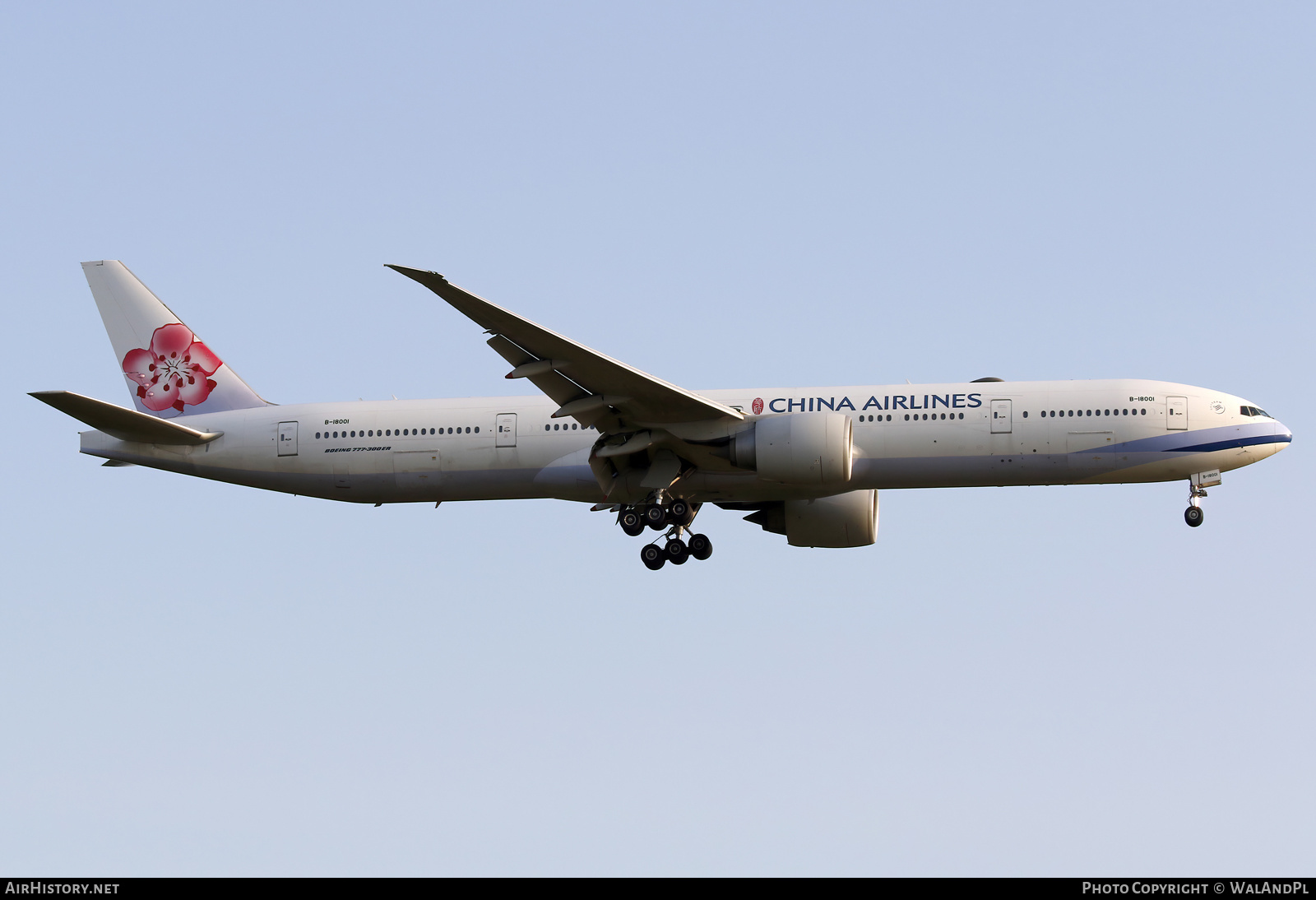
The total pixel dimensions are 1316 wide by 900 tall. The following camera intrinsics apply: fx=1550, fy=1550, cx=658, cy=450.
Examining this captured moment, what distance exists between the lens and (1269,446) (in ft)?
115

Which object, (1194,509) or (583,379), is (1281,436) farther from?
(583,379)

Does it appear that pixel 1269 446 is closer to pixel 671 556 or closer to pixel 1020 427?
pixel 1020 427

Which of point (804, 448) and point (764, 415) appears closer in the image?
point (804, 448)

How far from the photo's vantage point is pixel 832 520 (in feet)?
130

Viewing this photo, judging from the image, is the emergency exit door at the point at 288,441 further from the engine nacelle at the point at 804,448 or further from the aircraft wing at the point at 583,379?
the engine nacelle at the point at 804,448

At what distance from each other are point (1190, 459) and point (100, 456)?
26.4 metres

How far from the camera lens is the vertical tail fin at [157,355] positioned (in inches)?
1596

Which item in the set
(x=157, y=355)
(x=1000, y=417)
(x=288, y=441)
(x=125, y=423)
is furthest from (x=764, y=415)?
(x=157, y=355)

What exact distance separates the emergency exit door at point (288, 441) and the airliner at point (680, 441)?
0.15 feet

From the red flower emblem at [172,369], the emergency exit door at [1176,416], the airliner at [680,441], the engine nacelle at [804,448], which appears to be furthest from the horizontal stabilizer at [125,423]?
the emergency exit door at [1176,416]

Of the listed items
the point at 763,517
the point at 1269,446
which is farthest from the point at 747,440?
the point at 1269,446

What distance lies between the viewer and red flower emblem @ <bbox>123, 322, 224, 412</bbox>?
133 ft

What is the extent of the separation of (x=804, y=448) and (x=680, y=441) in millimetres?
3138

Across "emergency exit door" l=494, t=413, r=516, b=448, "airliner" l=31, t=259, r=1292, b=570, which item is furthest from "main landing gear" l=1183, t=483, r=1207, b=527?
"emergency exit door" l=494, t=413, r=516, b=448
